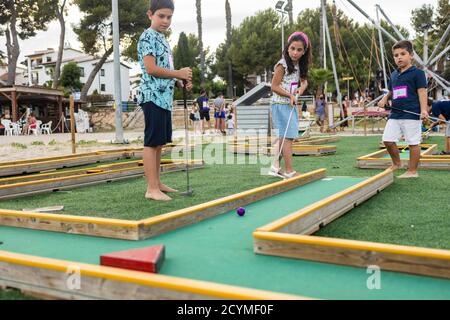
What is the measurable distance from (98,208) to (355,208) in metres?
2.27

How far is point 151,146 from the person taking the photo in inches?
170

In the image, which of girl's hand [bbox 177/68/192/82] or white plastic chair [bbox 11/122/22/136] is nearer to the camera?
girl's hand [bbox 177/68/192/82]

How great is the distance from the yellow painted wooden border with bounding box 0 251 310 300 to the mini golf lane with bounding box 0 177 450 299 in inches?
10.4

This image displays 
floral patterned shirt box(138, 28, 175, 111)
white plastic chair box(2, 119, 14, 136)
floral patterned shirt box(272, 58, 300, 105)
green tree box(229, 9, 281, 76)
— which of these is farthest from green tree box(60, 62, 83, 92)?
floral patterned shirt box(138, 28, 175, 111)

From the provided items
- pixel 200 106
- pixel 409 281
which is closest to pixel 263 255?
pixel 409 281

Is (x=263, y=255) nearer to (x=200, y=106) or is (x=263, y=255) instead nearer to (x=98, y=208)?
(x=98, y=208)

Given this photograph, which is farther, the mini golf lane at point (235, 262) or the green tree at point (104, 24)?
the green tree at point (104, 24)

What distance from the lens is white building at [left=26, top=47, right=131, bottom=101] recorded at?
7331 cm

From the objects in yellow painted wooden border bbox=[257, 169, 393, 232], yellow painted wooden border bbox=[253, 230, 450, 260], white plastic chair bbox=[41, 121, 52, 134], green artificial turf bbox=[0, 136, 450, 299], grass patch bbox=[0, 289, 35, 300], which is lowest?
grass patch bbox=[0, 289, 35, 300]

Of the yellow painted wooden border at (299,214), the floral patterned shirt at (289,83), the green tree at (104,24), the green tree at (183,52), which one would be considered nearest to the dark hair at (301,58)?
the floral patterned shirt at (289,83)

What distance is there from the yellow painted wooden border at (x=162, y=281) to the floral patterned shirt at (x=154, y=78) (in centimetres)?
242

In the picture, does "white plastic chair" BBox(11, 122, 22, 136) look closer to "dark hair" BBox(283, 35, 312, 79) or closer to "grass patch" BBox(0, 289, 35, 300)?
"dark hair" BBox(283, 35, 312, 79)

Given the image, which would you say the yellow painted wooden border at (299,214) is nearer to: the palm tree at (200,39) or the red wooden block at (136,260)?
the red wooden block at (136,260)

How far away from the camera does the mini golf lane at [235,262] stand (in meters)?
1.96
